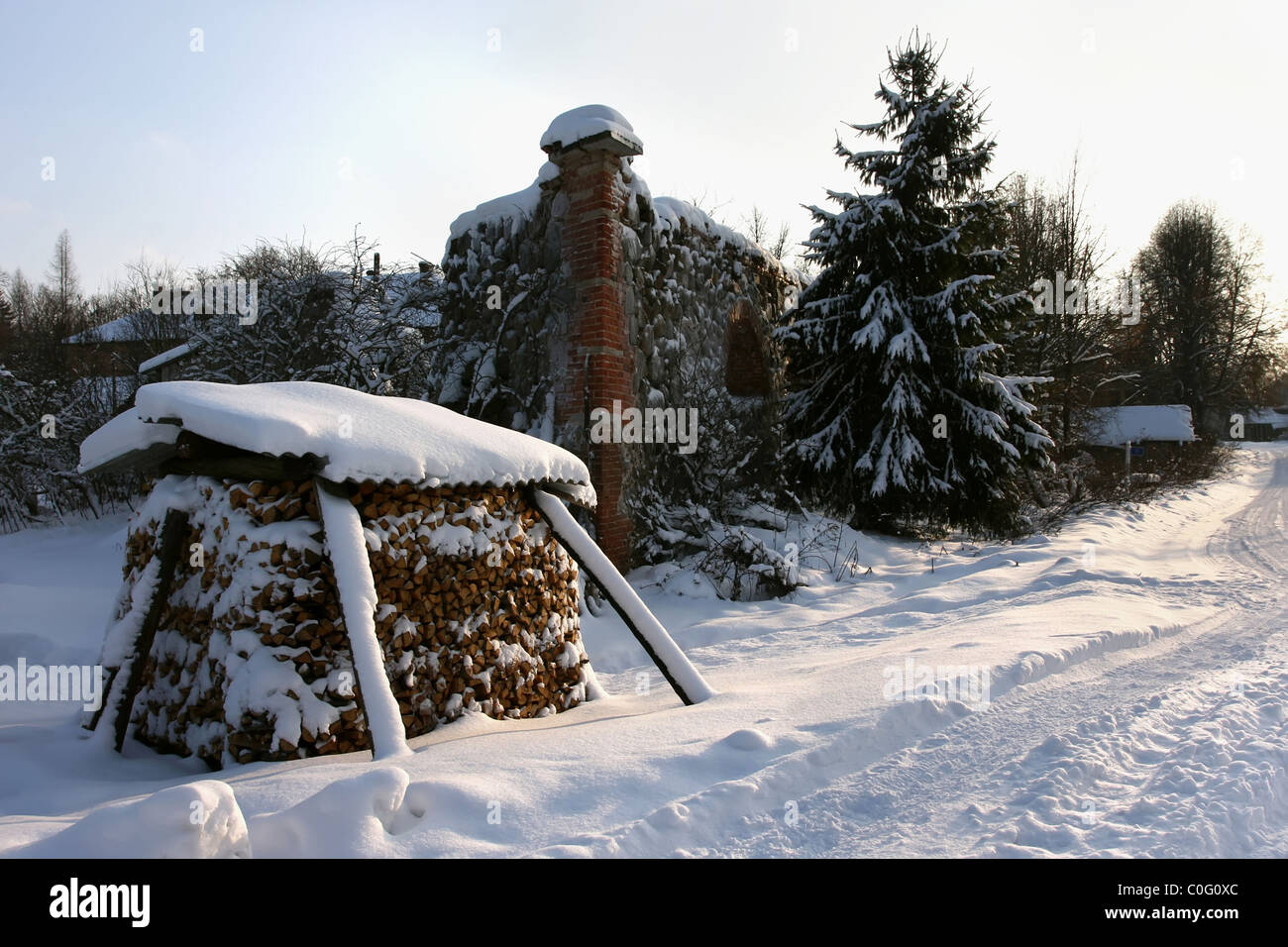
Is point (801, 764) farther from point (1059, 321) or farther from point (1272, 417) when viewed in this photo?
point (1272, 417)

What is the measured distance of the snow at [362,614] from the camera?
9.40 ft

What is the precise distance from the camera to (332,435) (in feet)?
10.7

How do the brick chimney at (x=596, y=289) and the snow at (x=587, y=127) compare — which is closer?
the snow at (x=587, y=127)

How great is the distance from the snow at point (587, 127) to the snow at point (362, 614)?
4.81 m

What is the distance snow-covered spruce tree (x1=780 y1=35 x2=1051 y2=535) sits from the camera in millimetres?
9508

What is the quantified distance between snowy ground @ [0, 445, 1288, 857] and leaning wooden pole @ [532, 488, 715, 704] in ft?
0.55

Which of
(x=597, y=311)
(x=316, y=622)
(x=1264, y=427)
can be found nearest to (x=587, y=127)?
(x=597, y=311)

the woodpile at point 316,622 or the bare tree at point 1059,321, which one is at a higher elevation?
the bare tree at point 1059,321

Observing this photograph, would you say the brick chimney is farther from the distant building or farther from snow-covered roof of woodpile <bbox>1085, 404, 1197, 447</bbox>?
the distant building

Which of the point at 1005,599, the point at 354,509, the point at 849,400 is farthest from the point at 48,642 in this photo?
the point at 849,400

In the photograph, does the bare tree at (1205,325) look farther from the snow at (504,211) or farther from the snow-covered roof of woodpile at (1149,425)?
the snow at (504,211)

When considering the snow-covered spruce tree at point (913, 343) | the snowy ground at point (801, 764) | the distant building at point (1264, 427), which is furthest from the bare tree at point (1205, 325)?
the snowy ground at point (801, 764)

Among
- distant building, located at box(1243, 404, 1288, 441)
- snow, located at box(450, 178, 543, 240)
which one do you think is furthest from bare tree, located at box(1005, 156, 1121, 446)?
distant building, located at box(1243, 404, 1288, 441)

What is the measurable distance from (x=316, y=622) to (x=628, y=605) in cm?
162
